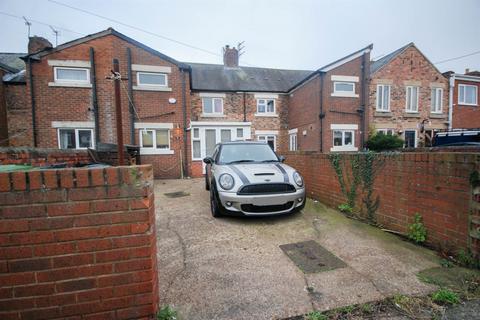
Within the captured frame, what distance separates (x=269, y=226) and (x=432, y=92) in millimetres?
17683

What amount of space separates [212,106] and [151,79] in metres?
3.90

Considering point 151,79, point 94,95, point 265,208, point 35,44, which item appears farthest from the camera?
point 35,44

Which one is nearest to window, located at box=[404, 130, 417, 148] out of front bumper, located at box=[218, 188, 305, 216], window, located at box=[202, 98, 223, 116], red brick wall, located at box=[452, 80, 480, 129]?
red brick wall, located at box=[452, 80, 480, 129]

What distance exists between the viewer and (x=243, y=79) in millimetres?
15109

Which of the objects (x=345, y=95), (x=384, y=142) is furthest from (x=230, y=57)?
(x=384, y=142)

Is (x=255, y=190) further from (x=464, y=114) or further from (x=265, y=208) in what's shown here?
(x=464, y=114)

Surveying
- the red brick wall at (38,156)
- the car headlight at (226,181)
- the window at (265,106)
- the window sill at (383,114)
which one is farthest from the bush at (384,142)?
the red brick wall at (38,156)

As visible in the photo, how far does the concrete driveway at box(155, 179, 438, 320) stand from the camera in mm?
1947

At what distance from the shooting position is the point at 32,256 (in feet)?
4.48

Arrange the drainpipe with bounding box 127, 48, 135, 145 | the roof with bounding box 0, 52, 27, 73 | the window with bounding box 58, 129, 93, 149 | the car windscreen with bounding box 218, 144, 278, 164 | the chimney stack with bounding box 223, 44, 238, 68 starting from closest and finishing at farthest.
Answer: the car windscreen with bounding box 218, 144, 278, 164
the window with bounding box 58, 129, 93, 149
the drainpipe with bounding box 127, 48, 135, 145
the roof with bounding box 0, 52, 27, 73
the chimney stack with bounding box 223, 44, 238, 68

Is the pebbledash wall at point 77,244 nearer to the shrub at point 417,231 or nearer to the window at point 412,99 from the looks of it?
the shrub at point 417,231

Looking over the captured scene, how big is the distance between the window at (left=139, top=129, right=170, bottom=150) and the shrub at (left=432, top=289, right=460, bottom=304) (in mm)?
10242

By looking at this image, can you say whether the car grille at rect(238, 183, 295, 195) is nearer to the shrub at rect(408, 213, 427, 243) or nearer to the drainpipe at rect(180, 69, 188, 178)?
the shrub at rect(408, 213, 427, 243)

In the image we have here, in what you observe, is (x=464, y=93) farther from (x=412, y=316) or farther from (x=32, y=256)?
(x=32, y=256)
